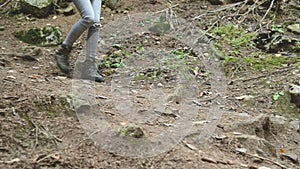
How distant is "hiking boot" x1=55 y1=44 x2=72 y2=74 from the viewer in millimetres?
3443

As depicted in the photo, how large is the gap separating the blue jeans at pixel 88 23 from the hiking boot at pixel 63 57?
0.04 meters

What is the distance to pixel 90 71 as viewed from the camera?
3.38m

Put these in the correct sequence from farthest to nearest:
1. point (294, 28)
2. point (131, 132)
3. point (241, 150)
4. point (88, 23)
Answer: point (294, 28) < point (88, 23) < point (241, 150) < point (131, 132)

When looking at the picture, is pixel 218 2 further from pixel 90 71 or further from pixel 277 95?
pixel 90 71

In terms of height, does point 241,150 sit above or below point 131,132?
below

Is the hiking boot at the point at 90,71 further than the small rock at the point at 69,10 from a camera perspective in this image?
No

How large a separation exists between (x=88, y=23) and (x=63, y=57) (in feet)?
1.31

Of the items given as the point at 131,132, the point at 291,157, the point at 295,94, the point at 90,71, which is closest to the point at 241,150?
the point at 291,157

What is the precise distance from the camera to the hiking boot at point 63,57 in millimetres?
3443

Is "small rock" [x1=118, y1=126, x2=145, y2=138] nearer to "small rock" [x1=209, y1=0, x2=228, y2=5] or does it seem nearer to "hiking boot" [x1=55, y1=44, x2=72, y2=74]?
"hiking boot" [x1=55, y1=44, x2=72, y2=74]

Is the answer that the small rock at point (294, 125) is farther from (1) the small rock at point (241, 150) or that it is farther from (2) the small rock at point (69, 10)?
(2) the small rock at point (69, 10)

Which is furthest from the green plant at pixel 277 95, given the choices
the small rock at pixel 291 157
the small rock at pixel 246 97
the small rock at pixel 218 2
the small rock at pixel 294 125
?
the small rock at pixel 218 2

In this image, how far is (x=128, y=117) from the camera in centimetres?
249

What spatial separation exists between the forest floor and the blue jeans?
31cm
